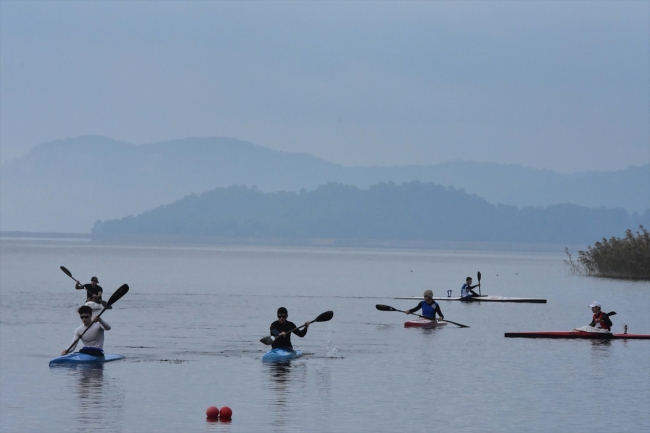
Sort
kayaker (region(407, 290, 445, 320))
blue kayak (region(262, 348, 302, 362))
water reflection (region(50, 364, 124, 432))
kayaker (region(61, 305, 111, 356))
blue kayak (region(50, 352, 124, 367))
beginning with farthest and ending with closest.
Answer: kayaker (region(407, 290, 445, 320))
blue kayak (region(262, 348, 302, 362))
blue kayak (region(50, 352, 124, 367))
kayaker (region(61, 305, 111, 356))
water reflection (region(50, 364, 124, 432))

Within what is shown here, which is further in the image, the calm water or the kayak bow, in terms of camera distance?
the kayak bow

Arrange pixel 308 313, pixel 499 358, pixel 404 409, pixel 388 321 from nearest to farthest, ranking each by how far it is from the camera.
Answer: pixel 404 409
pixel 499 358
pixel 388 321
pixel 308 313

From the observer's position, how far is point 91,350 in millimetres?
27594

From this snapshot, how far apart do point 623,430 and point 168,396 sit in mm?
9412

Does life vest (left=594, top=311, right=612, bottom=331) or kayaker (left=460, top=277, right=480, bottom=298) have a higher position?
kayaker (left=460, top=277, right=480, bottom=298)

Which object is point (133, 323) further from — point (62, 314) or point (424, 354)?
point (424, 354)

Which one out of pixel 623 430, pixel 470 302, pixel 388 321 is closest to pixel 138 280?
pixel 470 302

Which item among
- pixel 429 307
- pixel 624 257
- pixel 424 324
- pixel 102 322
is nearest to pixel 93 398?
pixel 102 322

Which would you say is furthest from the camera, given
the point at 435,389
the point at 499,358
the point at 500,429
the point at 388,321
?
the point at 388,321

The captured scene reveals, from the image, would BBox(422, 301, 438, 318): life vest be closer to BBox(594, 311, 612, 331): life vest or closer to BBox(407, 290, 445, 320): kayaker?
BBox(407, 290, 445, 320): kayaker

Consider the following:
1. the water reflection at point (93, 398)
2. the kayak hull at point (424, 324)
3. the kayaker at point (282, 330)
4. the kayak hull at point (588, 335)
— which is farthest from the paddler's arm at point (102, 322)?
the kayak hull at point (424, 324)

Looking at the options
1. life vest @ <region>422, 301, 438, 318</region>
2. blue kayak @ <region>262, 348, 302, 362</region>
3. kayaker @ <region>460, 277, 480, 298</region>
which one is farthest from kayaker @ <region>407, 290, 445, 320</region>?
kayaker @ <region>460, 277, 480, 298</region>

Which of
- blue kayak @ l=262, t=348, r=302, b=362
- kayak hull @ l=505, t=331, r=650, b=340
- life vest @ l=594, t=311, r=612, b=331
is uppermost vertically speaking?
life vest @ l=594, t=311, r=612, b=331

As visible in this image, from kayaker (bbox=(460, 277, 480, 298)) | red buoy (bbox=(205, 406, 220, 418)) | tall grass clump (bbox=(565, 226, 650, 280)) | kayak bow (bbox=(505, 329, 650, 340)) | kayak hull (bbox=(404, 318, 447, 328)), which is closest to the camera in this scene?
red buoy (bbox=(205, 406, 220, 418))
